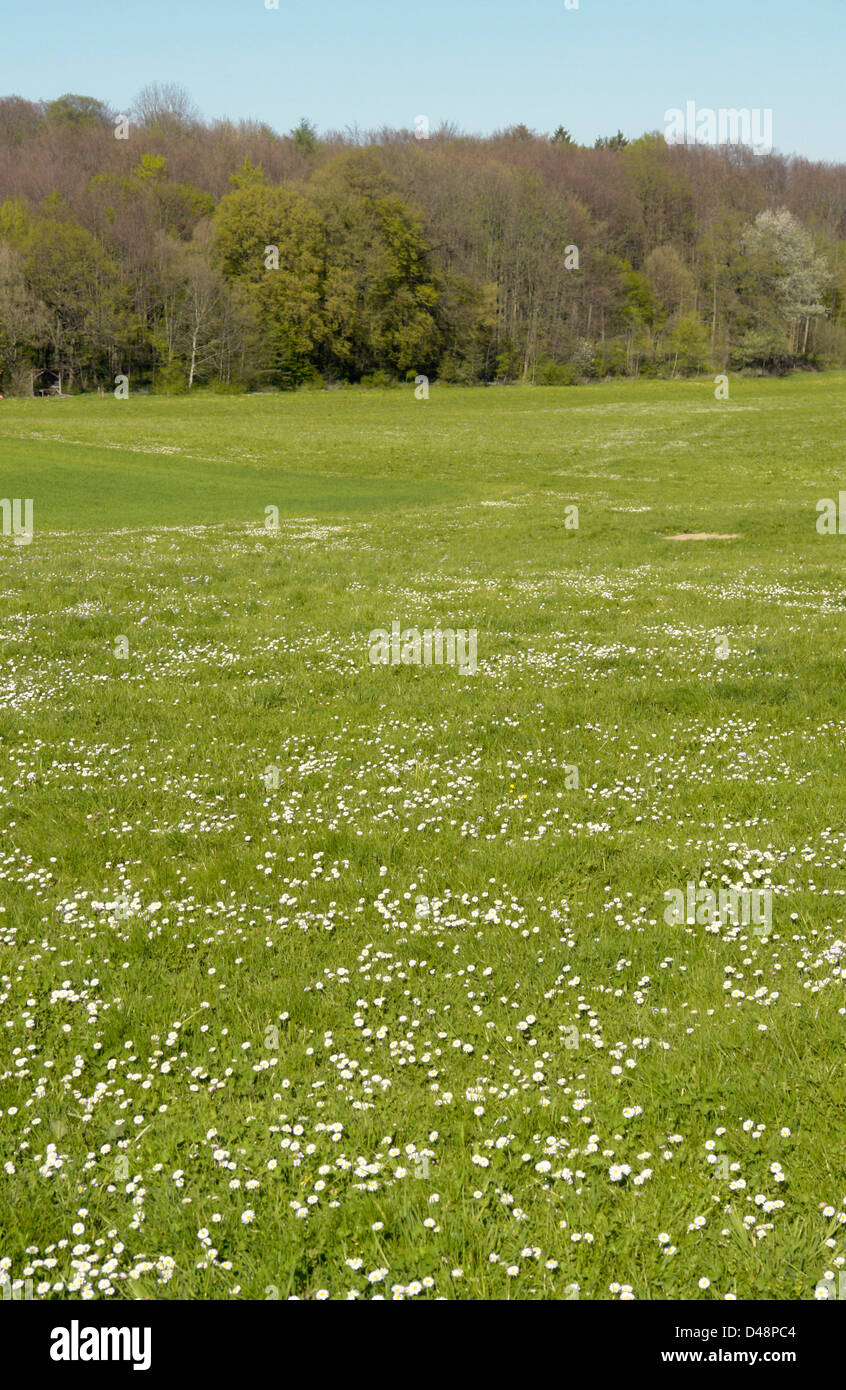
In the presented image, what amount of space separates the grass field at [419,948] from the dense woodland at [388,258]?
94.6m

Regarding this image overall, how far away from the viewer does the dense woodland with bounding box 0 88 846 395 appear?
10456 centimetres

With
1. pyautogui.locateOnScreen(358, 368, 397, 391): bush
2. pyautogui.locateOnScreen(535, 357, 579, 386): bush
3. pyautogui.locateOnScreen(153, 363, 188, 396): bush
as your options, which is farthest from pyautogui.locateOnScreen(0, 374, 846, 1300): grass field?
pyautogui.locateOnScreen(535, 357, 579, 386): bush

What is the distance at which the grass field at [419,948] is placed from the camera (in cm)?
513

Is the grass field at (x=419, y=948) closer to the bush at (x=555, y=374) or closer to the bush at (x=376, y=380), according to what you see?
the bush at (x=376, y=380)

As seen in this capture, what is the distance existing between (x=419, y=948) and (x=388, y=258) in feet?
376

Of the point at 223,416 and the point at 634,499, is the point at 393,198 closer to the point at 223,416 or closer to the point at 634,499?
the point at 223,416

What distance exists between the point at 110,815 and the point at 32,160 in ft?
486

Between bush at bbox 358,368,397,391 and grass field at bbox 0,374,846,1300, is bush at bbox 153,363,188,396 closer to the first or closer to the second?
bush at bbox 358,368,397,391

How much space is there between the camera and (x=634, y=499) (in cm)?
4044

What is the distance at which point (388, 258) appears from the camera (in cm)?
11031

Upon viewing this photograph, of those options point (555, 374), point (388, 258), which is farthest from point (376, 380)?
point (555, 374)

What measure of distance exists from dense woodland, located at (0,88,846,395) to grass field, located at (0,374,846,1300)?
94.6 m

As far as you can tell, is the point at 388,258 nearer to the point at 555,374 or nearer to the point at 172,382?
the point at 555,374
